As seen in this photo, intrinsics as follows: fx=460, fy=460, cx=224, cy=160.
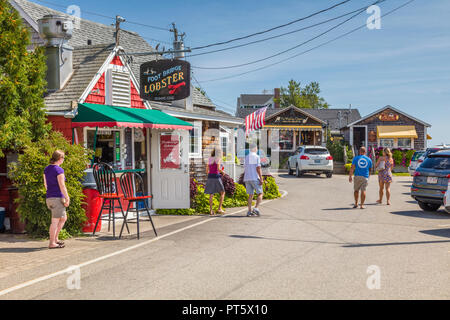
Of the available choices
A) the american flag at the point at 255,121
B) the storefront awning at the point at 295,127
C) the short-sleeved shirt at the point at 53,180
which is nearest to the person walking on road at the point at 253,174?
the short-sleeved shirt at the point at 53,180

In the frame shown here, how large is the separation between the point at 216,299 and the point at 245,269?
4.55ft

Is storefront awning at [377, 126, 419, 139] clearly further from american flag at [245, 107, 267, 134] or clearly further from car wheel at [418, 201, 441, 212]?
car wheel at [418, 201, 441, 212]

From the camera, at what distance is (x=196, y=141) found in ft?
49.8

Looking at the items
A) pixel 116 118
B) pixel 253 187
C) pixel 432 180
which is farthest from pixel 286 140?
pixel 116 118

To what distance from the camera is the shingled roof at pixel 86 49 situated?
A: 11117mm

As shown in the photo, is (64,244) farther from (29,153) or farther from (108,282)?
(108,282)

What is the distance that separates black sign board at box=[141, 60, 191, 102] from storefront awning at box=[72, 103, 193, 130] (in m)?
0.93

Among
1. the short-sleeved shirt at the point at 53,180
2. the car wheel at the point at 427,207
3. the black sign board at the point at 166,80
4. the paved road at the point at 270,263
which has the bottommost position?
the paved road at the point at 270,263

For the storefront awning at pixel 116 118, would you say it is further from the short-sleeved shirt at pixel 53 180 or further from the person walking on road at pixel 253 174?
the short-sleeved shirt at pixel 53 180

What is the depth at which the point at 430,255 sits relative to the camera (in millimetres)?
7359

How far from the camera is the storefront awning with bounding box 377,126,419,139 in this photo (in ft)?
129

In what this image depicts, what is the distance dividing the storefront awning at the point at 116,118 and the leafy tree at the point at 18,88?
2.76ft

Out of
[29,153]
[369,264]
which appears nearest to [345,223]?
A: [369,264]
